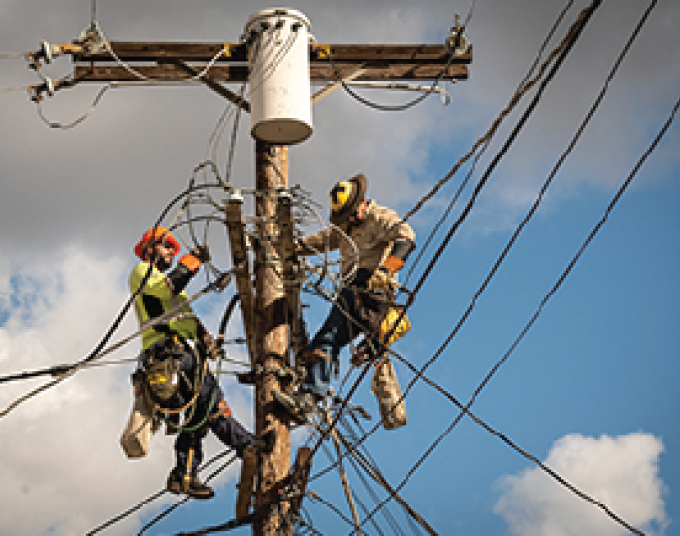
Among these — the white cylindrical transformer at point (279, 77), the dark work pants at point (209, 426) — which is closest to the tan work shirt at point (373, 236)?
the white cylindrical transformer at point (279, 77)

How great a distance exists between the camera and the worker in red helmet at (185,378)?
8.05 m

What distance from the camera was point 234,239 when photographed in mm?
7465

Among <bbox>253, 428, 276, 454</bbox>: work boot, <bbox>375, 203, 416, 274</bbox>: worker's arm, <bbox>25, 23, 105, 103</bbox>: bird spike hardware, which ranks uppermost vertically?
<bbox>25, 23, 105, 103</bbox>: bird spike hardware

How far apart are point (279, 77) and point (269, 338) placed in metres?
2.26

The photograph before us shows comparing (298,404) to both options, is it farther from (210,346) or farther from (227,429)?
(210,346)

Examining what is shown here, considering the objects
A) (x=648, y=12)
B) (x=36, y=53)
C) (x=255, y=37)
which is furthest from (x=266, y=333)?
(x=648, y=12)

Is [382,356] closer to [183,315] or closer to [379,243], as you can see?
[379,243]

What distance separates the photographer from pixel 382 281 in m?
8.55

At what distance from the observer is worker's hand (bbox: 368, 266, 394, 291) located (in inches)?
336

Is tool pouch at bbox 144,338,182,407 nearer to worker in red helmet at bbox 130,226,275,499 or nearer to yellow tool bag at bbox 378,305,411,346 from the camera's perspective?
worker in red helmet at bbox 130,226,275,499

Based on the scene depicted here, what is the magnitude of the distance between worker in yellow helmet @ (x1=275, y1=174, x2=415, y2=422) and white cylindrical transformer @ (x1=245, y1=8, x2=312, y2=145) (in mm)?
1019

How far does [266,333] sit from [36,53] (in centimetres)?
312

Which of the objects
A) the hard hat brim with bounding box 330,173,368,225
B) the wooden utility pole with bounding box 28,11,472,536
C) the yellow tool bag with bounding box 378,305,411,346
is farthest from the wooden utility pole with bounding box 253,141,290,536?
the yellow tool bag with bounding box 378,305,411,346

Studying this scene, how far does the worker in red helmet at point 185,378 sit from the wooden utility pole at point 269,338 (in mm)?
170
